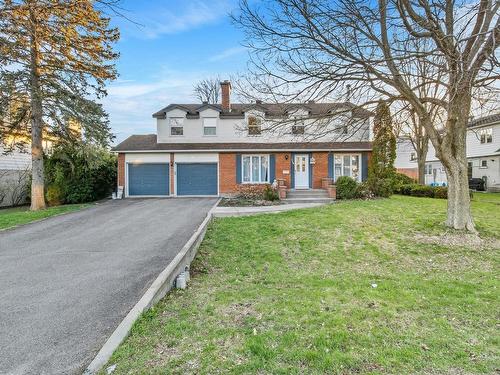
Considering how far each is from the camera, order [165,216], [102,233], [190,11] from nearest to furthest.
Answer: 1. [190,11]
2. [102,233]
3. [165,216]

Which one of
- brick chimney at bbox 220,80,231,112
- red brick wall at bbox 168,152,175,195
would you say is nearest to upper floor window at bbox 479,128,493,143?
brick chimney at bbox 220,80,231,112

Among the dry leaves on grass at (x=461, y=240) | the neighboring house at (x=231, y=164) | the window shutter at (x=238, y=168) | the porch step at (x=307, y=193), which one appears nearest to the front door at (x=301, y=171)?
the neighboring house at (x=231, y=164)

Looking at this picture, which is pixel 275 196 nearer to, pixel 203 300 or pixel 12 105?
pixel 203 300

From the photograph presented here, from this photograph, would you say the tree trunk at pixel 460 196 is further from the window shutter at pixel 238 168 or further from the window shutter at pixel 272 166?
the window shutter at pixel 238 168

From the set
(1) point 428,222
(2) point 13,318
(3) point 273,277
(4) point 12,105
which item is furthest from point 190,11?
(4) point 12,105

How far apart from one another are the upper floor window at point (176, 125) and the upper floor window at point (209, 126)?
1542 millimetres

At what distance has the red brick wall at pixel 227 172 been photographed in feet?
66.4

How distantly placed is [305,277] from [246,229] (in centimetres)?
433

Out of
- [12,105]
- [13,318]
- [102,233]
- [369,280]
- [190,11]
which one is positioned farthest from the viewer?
[12,105]

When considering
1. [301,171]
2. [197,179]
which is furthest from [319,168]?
[197,179]

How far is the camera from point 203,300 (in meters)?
4.96

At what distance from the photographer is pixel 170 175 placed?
20.5 metres

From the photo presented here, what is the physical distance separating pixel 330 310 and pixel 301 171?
53.3 feet

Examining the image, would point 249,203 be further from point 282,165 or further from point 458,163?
point 458,163
